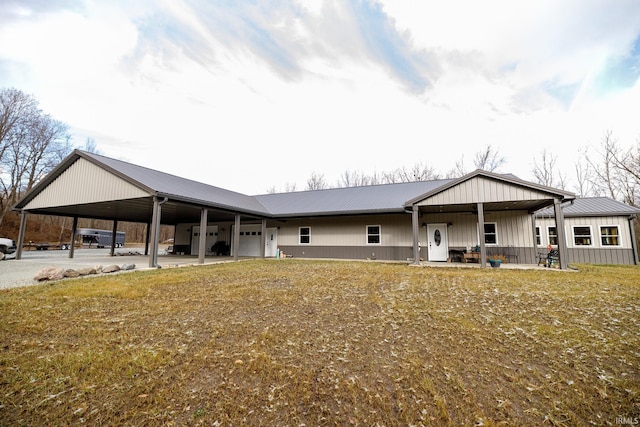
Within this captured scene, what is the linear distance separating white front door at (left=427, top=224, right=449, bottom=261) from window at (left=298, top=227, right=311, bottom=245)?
22.6 ft

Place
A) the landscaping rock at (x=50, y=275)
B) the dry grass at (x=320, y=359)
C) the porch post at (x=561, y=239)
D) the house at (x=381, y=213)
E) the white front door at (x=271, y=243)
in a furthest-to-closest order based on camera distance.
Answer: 1. the white front door at (x=271, y=243)
2. the house at (x=381, y=213)
3. the porch post at (x=561, y=239)
4. the landscaping rock at (x=50, y=275)
5. the dry grass at (x=320, y=359)

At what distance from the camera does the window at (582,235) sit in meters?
13.5

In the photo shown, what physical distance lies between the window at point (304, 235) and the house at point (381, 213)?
62 mm

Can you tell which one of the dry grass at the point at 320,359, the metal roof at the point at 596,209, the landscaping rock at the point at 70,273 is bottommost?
the dry grass at the point at 320,359

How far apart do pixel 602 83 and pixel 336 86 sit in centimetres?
957

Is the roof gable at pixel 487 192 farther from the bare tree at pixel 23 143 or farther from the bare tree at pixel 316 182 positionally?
the bare tree at pixel 23 143

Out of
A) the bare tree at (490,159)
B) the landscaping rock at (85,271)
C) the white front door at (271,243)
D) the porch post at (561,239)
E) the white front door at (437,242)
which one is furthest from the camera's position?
the bare tree at (490,159)

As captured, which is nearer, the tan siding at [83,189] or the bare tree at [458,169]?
the tan siding at [83,189]

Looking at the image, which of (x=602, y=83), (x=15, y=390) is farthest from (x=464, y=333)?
(x=602, y=83)

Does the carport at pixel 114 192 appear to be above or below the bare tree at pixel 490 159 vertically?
below

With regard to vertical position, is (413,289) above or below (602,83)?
below

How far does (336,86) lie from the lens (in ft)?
43.5

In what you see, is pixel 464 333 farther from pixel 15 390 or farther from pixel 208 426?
pixel 15 390

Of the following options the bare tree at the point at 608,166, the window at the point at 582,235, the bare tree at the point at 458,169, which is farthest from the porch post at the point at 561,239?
the bare tree at the point at 458,169
